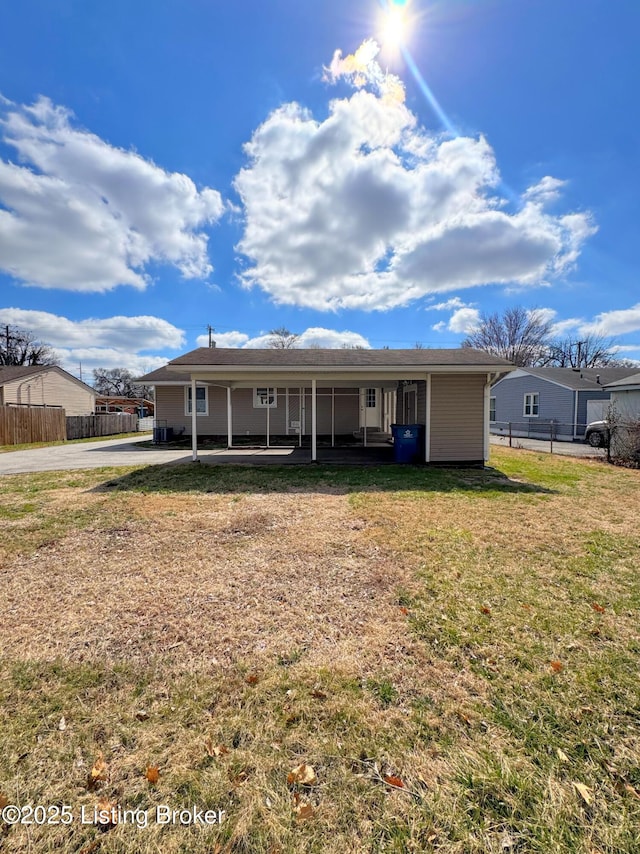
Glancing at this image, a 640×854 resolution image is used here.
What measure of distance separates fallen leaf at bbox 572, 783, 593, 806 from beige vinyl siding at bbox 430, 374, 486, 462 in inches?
359

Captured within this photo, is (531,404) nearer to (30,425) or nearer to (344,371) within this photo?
(344,371)

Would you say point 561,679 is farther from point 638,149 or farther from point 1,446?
point 1,446

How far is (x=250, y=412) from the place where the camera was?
16719 mm

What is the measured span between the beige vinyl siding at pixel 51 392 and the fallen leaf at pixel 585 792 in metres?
28.9

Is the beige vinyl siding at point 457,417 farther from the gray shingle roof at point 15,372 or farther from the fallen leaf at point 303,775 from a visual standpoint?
the gray shingle roof at point 15,372

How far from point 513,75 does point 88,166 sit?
1218 cm

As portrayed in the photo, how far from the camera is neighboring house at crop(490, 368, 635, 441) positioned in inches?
789

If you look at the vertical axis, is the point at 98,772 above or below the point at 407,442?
below

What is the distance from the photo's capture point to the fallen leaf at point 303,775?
164cm

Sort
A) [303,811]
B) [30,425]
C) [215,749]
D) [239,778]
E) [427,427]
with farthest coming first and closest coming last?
[30,425]
[427,427]
[215,749]
[239,778]
[303,811]

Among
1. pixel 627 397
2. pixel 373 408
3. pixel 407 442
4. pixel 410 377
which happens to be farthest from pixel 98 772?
pixel 627 397

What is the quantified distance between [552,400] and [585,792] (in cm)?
2353

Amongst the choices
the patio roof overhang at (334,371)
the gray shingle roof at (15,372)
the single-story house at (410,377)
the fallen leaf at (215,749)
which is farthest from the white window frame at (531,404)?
the gray shingle roof at (15,372)

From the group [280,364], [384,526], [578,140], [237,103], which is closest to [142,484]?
[280,364]
